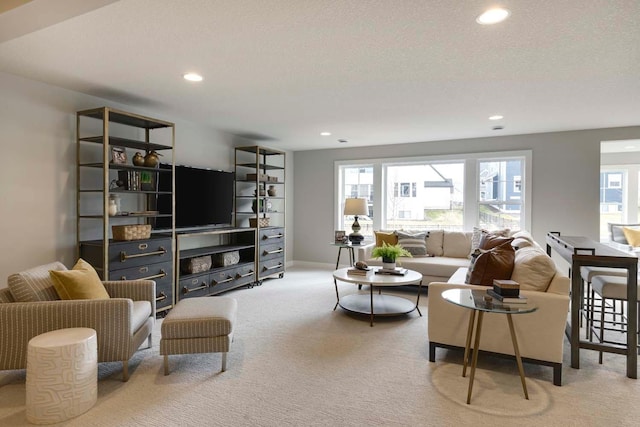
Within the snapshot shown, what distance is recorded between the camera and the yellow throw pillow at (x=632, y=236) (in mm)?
5977

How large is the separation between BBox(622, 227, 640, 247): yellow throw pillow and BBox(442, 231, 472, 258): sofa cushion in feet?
9.27

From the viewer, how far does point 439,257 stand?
551 centimetres

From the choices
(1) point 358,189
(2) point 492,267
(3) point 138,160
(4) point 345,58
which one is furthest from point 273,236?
(2) point 492,267

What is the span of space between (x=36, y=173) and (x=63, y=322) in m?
1.80

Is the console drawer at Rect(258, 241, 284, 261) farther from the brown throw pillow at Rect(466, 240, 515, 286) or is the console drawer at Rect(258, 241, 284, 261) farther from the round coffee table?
the brown throw pillow at Rect(466, 240, 515, 286)

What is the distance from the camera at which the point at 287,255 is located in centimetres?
745

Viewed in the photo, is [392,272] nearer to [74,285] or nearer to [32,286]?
[74,285]

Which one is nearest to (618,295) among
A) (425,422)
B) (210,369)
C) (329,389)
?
(425,422)

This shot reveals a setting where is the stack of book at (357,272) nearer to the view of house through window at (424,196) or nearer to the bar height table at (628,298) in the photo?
the bar height table at (628,298)

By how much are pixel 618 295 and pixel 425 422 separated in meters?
1.91

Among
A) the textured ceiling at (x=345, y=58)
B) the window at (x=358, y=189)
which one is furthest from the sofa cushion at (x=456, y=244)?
the textured ceiling at (x=345, y=58)

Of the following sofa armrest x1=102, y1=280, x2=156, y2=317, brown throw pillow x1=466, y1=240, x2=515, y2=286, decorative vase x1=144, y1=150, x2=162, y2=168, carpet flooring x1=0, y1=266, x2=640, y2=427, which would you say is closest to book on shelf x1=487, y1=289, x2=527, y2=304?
brown throw pillow x1=466, y1=240, x2=515, y2=286

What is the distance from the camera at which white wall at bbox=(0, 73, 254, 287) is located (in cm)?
327

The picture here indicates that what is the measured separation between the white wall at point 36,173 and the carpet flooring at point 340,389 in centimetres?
122
